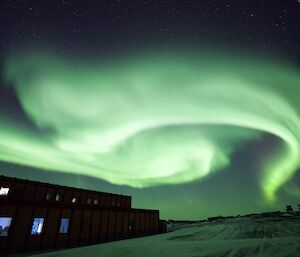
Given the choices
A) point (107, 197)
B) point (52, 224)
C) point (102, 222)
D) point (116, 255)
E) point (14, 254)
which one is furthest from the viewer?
point (107, 197)

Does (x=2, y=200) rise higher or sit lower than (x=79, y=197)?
lower

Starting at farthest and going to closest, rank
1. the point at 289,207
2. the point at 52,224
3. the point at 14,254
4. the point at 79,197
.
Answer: the point at 289,207 < the point at 79,197 < the point at 52,224 < the point at 14,254

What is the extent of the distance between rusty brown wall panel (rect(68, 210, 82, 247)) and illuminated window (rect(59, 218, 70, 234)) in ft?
1.64

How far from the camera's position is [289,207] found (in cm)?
11656

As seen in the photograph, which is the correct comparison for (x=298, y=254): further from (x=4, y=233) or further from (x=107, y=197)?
(x=107, y=197)

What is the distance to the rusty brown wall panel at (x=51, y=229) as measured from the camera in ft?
70.4

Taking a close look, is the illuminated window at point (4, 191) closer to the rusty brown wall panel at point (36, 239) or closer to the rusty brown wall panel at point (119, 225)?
the rusty brown wall panel at point (36, 239)

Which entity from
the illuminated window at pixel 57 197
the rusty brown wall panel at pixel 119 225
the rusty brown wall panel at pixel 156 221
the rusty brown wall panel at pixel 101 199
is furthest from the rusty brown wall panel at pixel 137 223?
the illuminated window at pixel 57 197

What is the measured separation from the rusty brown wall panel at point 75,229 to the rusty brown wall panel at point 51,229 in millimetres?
1968

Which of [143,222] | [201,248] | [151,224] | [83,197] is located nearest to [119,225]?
[143,222]

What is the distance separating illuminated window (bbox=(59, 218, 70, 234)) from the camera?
23150 millimetres

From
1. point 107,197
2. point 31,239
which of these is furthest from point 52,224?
point 107,197

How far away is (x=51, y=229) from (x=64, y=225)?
1609 mm

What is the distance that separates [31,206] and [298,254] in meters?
20.5
